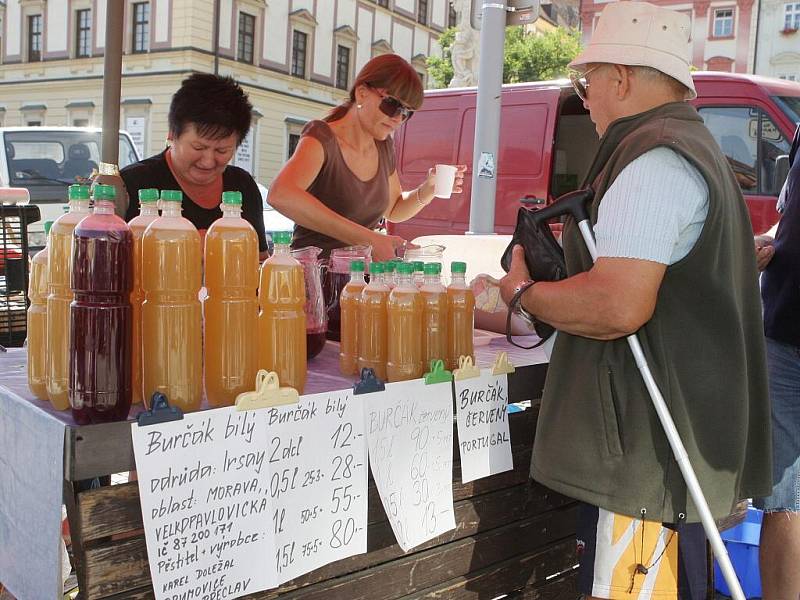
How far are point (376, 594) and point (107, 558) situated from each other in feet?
2.34

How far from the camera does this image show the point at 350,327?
2082 mm

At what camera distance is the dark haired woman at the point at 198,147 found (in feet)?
8.78

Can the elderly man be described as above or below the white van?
below

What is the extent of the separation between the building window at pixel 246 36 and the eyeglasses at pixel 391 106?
2579 centimetres

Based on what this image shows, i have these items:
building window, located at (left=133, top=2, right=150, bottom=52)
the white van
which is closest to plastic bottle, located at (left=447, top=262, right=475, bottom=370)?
the white van

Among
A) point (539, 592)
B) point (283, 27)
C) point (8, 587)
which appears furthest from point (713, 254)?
point (283, 27)

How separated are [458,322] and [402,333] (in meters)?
0.22

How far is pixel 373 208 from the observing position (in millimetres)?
3133

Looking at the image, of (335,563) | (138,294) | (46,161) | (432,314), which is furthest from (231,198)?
(46,161)

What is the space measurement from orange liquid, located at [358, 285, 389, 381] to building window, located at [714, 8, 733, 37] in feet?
124

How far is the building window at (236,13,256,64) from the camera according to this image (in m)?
27.2

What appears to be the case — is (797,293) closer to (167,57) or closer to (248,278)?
(248,278)

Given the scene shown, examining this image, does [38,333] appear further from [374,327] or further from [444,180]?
[444,180]

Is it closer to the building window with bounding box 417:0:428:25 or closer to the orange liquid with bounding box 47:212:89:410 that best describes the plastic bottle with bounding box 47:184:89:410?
the orange liquid with bounding box 47:212:89:410
